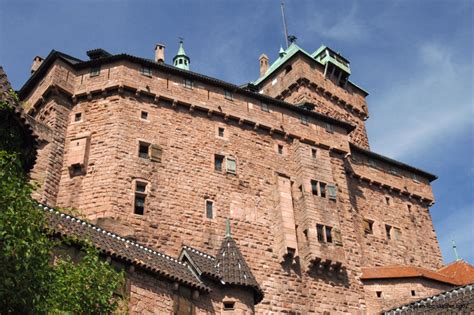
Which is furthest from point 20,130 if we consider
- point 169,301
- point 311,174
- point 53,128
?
point 311,174

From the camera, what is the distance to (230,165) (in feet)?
94.4

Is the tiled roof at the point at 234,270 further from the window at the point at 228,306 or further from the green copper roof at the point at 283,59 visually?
the green copper roof at the point at 283,59

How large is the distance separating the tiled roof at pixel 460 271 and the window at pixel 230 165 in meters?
13.1

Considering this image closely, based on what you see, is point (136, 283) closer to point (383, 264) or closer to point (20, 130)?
point (20, 130)

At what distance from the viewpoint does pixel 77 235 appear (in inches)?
616

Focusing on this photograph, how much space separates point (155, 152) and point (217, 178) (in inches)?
122

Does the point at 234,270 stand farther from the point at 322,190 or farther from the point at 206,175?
the point at 322,190

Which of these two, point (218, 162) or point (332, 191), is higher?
point (218, 162)

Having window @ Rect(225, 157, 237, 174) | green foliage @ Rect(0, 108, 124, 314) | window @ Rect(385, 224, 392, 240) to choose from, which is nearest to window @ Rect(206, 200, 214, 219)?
window @ Rect(225, 157, 237, 174)

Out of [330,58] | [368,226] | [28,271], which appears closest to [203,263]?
[28,271]

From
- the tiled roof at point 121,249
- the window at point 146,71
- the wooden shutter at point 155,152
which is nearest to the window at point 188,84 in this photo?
the window at point 146,71

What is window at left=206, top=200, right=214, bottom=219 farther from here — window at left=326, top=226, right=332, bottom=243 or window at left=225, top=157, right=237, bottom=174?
window at left=326, top=226, right=332, bottom=243

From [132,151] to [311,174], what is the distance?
353 inches

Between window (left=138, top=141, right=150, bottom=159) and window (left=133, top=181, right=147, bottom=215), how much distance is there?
5.01ft
